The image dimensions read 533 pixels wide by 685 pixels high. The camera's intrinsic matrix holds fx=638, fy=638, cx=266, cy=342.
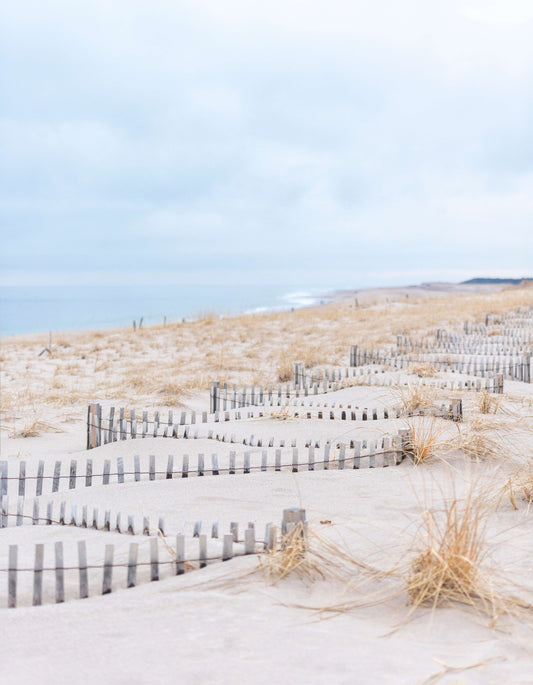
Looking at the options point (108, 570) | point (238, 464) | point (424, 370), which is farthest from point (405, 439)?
point (424, 370)

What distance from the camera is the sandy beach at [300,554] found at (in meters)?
2.20

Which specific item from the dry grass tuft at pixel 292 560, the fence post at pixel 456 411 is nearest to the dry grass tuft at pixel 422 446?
the fence post at pixel 456 411

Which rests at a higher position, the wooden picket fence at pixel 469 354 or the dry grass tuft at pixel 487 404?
the wooden picket fence at pixel 469 354

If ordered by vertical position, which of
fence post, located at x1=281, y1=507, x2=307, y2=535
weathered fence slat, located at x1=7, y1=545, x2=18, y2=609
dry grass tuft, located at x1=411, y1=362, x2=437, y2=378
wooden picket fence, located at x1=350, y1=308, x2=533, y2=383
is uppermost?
wooden picket fence, located at x1=350, y1=308, x2=533, y2=383

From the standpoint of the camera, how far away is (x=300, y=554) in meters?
Answer: 2.84

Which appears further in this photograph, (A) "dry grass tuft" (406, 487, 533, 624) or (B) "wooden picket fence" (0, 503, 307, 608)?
(B) "wooden picket fence" (0, 503, 307, 608)

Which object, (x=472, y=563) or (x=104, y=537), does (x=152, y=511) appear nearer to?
(x=104, y=537)

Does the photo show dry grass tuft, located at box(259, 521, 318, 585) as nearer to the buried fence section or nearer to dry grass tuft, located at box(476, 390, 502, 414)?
the buried fence section

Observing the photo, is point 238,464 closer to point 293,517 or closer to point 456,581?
point 293,517

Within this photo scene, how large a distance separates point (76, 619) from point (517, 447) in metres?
3.80

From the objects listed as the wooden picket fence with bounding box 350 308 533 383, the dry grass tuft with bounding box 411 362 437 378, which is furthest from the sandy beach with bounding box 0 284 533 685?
the wooden picket fence with bounding box 350 308 533 383

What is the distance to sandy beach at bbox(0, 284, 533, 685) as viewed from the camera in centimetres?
220

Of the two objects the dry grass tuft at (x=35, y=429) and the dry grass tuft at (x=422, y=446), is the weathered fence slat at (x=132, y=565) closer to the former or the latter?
the dry grass tuft at (x=422, y=446)

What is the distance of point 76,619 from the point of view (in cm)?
254
